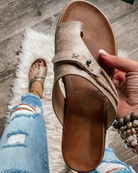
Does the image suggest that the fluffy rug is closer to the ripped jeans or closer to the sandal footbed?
the ripped jeans

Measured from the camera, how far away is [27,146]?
0.60 meters

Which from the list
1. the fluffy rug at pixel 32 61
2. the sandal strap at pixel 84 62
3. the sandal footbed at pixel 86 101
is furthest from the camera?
the fluffy rug at pixel 32 61

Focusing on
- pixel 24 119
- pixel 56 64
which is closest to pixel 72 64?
pixel 56 64

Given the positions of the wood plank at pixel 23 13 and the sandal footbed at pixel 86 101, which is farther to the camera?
the wood plank at pixel 23 13

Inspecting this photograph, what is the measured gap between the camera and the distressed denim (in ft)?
1.77

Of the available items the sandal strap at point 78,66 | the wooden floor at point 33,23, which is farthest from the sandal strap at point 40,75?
the sandal strap at point 78,66

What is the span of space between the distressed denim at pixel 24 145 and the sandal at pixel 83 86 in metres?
0.10

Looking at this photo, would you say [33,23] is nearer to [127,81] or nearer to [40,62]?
[40,62]

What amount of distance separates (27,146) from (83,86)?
0.29 m

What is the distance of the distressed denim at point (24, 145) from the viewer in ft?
1.77

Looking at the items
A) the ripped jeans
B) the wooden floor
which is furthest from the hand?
the wooden floor

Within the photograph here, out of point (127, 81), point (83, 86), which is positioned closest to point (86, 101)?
point (83, 86)

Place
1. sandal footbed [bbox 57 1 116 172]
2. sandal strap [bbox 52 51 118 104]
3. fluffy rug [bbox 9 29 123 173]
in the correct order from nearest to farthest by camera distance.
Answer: sandal strap [bbox 52 51 118 104] < sandal footbed [bbox 57 1 116 172] < fluffy rug [bbox 9 29 123 173]

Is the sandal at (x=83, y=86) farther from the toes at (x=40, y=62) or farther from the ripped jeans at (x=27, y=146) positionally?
the toes at (x=40, y=62)
